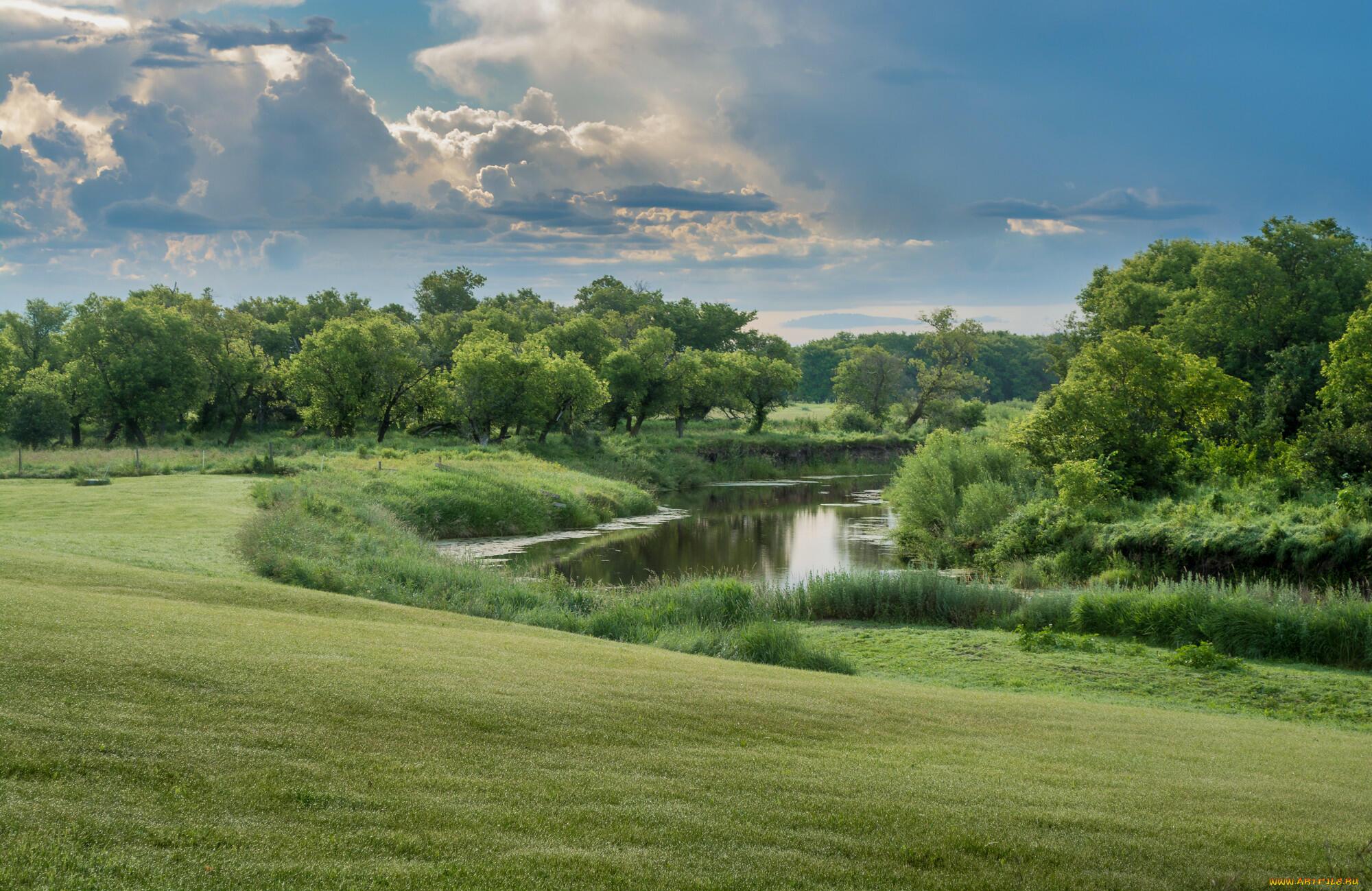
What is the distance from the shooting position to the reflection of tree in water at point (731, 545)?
1395 inches

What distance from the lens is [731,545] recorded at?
42.2m

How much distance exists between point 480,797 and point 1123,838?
4.62 m

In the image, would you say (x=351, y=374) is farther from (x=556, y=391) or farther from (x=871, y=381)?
(x=871, y=381)

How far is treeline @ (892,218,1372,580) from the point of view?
2744 cm

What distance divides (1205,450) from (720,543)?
1885 cm

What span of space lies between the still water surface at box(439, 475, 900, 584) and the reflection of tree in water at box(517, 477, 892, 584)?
51mm

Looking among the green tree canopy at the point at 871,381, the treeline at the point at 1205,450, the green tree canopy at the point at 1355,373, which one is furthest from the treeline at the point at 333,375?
the green tree canopy at the point at 1355,373

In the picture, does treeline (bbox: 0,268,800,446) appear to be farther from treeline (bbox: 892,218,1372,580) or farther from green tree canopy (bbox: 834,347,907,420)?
treeline (bbox: 892,218,1372,580)

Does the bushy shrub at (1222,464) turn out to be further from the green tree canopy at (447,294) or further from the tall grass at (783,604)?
the green tree canopy at (447,294)

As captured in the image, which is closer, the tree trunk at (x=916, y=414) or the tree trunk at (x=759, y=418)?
the tree trunk at (x=759, y=418)

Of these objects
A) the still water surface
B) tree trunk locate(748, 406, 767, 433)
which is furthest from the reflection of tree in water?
tree trunk locate(748, 406, 767, 433)

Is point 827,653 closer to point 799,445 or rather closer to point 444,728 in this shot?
point 444,728

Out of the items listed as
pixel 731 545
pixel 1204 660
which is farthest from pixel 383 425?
pixel 1204 660

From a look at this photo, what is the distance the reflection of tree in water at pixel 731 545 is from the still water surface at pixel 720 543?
51 millimetres
